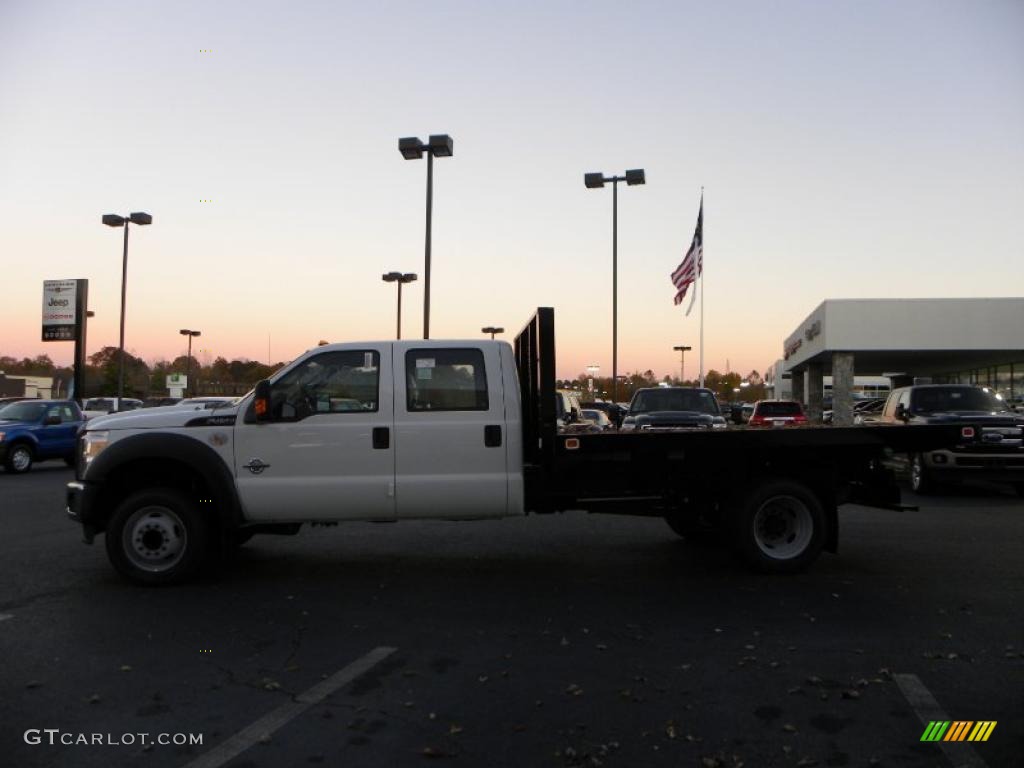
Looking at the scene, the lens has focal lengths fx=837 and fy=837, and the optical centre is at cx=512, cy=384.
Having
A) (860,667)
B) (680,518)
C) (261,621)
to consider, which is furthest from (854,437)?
(261,621)

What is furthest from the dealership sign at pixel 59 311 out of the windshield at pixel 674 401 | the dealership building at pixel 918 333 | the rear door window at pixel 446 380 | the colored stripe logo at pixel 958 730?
the colored stripe logo at pixel 958 730

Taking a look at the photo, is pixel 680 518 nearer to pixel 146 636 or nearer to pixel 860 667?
pixel 860 667

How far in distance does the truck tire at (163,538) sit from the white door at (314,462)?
0.52 metres

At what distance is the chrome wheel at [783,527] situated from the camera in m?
7.66

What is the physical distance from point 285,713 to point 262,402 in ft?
11.0

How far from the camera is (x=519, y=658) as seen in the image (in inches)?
207

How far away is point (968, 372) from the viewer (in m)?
46.1

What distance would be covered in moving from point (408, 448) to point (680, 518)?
3211mm

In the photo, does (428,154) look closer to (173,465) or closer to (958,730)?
(173,465)

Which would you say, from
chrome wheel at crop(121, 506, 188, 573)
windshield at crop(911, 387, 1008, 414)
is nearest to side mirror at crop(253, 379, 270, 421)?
chrome wheel at crop(121, 506, 188, 573)

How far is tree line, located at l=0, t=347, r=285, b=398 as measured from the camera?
77812 mm

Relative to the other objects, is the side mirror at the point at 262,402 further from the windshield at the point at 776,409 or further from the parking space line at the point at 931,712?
the windshield at the point at 776,409

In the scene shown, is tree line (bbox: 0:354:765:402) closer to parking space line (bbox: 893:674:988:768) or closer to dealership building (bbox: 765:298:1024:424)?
dealership building (bbox: 765:298:1024:424)

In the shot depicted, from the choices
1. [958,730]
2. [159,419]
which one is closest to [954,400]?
[958,730]
